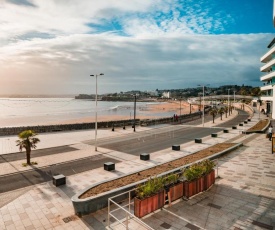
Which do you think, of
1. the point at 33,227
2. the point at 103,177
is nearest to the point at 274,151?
the point at 103,177

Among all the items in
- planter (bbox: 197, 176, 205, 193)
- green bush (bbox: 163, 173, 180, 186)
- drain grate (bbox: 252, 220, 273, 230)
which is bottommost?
drain grate (bbox: 252, 220, 273, 230)

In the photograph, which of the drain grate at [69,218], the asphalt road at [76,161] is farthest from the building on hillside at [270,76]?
the drain grate at [69,218]

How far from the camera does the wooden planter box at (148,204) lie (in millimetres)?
9594

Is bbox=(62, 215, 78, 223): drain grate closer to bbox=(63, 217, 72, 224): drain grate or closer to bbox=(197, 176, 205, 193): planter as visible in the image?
bbox=(63, 217, 72, 224): drain grate

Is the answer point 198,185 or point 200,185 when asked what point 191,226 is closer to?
point 198,185

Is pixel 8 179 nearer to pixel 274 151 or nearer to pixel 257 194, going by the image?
pixel 257 194

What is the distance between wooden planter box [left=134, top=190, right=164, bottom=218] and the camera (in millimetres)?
9594

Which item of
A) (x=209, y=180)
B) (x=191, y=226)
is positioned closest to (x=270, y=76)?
(x=209, y=180)

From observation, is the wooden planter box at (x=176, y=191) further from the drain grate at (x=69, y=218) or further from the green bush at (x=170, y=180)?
the drain grate at (x=69, y=218)

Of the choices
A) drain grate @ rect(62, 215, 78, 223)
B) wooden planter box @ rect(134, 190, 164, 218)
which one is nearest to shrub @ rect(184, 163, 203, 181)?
wooden planter box @ rect(134, 190, 164, 218)

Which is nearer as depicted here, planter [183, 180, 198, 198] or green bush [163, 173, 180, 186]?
green bush [163, 173, 180, 186]

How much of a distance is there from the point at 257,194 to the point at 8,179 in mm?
16057

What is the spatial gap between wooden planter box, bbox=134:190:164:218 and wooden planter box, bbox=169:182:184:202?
790 millimetres

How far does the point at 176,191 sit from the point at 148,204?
2000 mm
